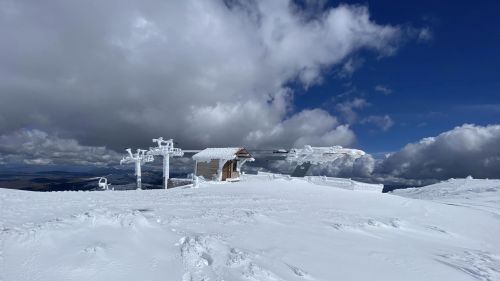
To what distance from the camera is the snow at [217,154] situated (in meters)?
37.8

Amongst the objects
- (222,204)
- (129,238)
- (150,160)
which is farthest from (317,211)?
(150,160)

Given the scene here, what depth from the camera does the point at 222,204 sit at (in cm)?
1833

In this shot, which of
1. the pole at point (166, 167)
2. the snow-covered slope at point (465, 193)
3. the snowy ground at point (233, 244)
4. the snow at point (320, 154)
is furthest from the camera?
the snow at point (320, 154)

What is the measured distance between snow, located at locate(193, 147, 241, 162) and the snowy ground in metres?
20.0

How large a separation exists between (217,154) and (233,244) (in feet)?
94.9

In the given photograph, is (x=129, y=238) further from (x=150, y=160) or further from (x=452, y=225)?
(x=150, y=160)

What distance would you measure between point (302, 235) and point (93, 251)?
265 inches

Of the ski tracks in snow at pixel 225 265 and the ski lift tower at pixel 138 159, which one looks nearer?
the ski tracks in snow at pixel 225 265

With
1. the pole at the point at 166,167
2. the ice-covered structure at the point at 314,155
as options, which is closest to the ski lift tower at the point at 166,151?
the pole at the point at 166,167

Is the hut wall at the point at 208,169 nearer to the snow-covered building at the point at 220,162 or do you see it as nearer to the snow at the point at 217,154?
the snow-covered building at the point at 220,162

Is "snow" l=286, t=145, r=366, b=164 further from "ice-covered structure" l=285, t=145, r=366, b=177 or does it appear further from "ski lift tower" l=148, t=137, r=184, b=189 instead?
"ski lift tower" l=148, t=137, r=184, b=189

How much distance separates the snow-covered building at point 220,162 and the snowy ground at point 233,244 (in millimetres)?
20150

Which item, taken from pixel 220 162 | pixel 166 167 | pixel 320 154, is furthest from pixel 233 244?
pixel 320 154

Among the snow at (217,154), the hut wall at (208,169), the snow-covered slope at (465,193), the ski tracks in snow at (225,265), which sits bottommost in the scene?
the ski tracks in snow at (225,265)
